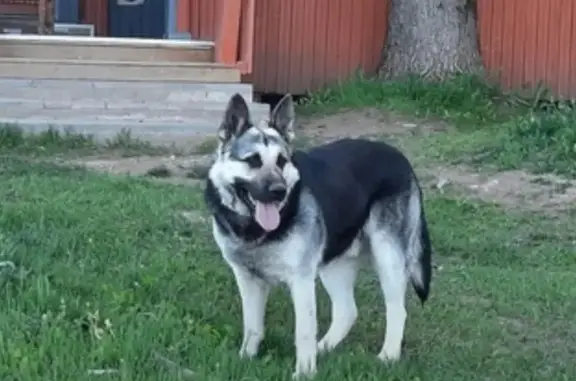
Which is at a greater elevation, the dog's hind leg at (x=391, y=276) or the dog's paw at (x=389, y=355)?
the dog's hind leg at (x=391, y=276)

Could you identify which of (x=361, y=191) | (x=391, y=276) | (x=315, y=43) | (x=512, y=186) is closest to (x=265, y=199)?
(x=361, y=191)

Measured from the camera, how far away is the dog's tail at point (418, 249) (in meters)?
6.76

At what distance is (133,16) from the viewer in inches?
740

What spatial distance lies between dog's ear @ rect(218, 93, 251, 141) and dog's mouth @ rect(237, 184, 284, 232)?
0.26 metres

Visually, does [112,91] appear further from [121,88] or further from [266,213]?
[266,213]

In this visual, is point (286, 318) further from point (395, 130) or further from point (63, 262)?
point (395, 130)

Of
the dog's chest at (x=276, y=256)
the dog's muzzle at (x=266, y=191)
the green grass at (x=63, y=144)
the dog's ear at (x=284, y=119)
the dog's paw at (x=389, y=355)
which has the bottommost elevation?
the dog's paw at (x=389, y=355)

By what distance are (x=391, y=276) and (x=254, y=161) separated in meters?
1.13

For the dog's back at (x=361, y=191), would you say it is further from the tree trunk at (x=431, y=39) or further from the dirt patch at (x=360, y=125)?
the tree trunk at (x=431, y=39)

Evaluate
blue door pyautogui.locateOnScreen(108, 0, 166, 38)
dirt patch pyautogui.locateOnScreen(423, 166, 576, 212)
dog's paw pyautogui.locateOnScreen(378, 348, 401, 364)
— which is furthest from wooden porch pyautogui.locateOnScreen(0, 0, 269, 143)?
dog's paw pyautogui.locateOnScreen(378, 348, 401, 364)

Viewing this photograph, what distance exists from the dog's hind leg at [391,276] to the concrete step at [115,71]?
23.7 feet

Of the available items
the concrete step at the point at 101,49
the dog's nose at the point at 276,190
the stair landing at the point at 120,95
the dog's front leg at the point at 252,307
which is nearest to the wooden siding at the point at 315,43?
the concrete step at the point at 101,49

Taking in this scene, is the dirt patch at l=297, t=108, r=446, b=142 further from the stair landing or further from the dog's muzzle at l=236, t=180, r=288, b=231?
the dog's muzzle at l=236, t=180, r=288, b=231

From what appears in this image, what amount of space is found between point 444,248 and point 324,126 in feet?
17.5
